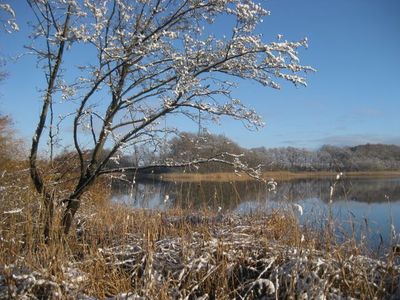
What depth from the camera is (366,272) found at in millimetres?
3881

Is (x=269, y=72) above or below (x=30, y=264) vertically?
above

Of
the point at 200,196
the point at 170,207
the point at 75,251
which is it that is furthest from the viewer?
the point at 170,207

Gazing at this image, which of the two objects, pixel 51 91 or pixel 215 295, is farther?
pixel 51 91

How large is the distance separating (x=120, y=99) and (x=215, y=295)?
124 inches

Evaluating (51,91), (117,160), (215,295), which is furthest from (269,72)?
(215,295)

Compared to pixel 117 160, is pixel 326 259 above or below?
below

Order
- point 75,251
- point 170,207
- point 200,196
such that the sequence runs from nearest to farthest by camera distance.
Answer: point 75,251 → point 200,196 → point 170,207

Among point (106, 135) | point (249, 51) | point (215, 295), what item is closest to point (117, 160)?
point (106, 135)

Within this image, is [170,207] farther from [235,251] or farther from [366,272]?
[366,272]

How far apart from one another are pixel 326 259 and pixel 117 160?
351 centimetres

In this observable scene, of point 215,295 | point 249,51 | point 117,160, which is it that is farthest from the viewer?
point 117,160

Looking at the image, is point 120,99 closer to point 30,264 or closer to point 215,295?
point 30,264

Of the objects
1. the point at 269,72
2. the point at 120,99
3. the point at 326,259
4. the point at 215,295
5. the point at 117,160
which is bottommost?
the point at 215,295

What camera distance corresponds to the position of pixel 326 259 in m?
3.93
